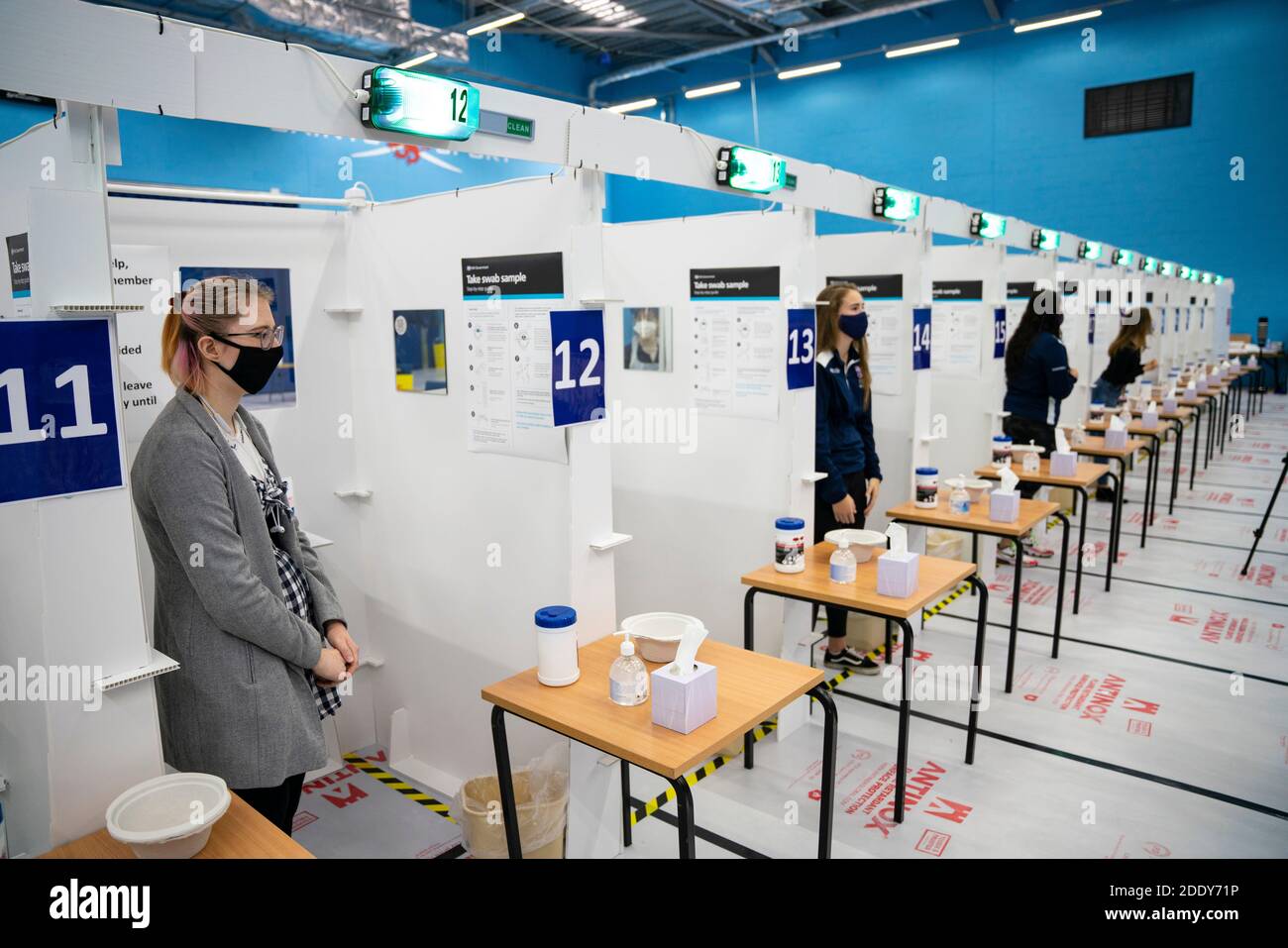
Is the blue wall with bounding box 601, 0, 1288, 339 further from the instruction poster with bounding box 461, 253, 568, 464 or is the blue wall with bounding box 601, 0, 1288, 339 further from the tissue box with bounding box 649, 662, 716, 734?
the tissue box with bounding box 649, 662, 716, 734

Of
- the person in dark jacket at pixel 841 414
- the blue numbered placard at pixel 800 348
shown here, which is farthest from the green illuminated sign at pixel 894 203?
the blue numbered placard at pixel 800 348

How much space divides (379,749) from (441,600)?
834 mm

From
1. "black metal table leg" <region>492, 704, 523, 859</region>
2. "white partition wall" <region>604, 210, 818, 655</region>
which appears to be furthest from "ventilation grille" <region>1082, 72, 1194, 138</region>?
"black metal table leg" <region>492, 704, 523, 859</region>

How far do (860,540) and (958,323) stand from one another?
2.98 m

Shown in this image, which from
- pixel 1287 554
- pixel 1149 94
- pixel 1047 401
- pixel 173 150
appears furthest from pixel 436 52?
pixel 1287 554

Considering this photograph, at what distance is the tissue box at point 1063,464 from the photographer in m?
4.96

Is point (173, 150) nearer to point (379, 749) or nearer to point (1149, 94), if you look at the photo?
point (379, 749)

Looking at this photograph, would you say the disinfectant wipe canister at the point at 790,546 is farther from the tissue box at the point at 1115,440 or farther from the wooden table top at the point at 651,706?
the tissue box at the point at 1115,440

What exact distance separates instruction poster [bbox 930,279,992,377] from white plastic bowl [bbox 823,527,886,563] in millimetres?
2668

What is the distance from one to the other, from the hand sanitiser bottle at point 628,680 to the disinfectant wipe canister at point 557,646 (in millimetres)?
149

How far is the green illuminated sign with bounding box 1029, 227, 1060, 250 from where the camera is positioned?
6070 mm

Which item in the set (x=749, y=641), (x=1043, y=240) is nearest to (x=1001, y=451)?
(x=1043, y=240)

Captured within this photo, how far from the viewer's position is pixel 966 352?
5621 mm

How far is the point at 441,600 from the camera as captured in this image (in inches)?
125
